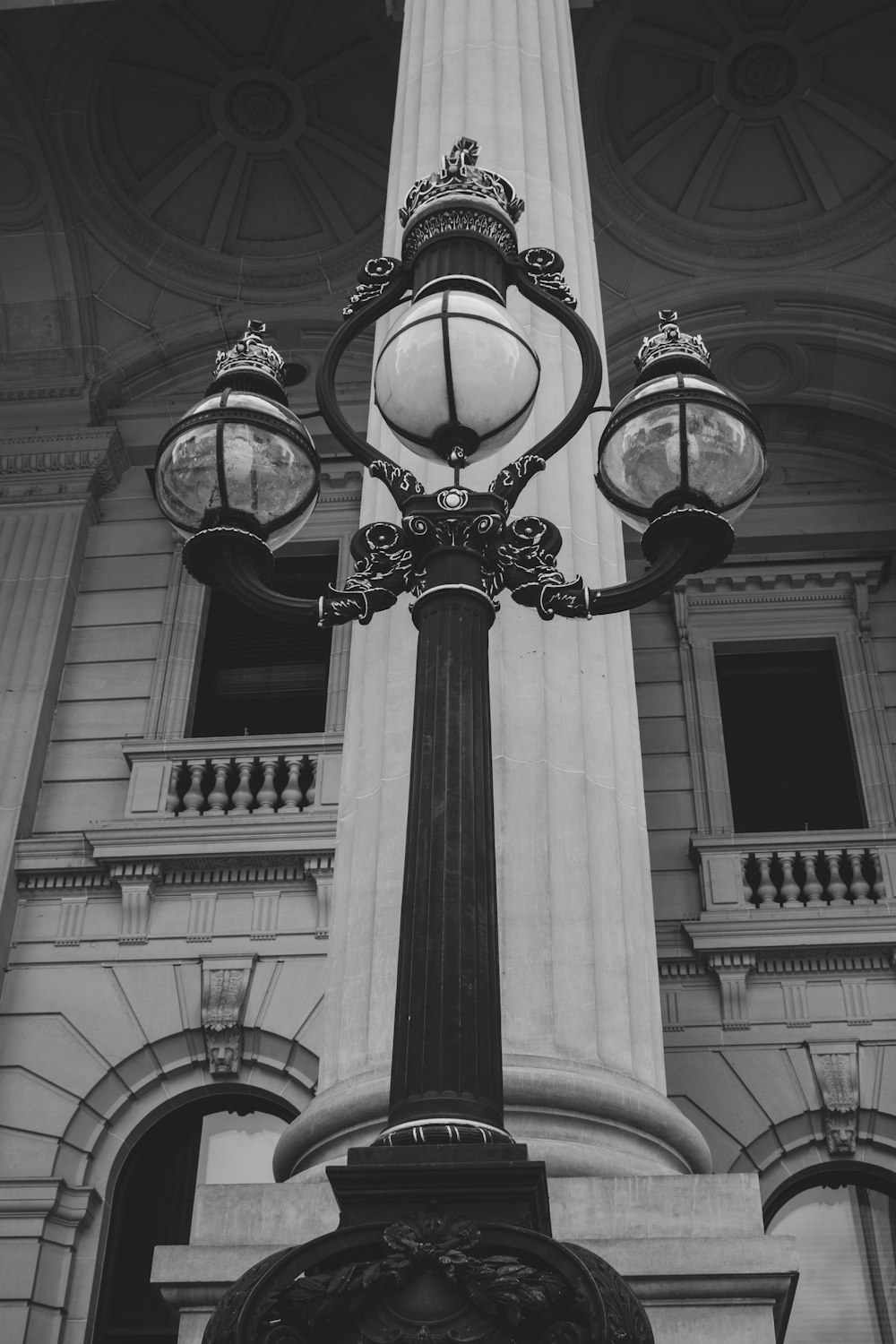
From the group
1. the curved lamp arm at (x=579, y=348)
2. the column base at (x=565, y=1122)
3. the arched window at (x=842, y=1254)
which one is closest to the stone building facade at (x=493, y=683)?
the column base at (x=565, y=1122)

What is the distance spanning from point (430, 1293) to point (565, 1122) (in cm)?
224

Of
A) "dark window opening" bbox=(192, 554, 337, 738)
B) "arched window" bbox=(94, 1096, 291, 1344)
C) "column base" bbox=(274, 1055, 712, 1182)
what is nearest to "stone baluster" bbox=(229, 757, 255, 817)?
"dark window opening" bbox=(192, 554, 337, 738)

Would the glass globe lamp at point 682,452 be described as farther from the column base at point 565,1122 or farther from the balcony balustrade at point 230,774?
the balcony balustrade at point 230,774

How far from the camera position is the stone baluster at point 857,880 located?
12.6 m

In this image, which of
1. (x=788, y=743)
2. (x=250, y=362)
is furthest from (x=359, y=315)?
(x=788, y=743)

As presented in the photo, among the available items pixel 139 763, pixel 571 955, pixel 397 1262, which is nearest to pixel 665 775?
pixel 139 763

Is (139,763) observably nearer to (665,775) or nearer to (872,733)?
(665,775)

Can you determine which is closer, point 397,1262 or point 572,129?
point 397,1262

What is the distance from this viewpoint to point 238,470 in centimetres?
438

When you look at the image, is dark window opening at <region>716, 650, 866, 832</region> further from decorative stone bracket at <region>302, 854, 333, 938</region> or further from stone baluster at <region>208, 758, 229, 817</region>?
stone baluster at <region>208, 758, 229, 817</region>

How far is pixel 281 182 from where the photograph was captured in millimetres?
17172

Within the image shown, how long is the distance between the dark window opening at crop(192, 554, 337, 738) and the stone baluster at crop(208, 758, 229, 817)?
26.9 inches

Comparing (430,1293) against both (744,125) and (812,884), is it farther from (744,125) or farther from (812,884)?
(744,125)

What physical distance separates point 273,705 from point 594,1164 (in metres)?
10.0
